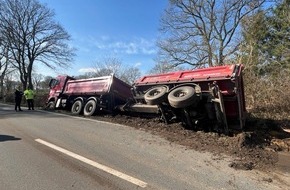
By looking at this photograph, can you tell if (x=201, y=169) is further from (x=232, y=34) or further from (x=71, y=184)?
(x=232, y=34)

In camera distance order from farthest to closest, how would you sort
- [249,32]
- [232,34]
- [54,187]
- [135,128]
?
[232,34] → [249,32] → [135,128] → [54,187]

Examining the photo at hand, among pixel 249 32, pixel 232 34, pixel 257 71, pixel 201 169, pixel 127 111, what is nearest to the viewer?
pixel 201 169

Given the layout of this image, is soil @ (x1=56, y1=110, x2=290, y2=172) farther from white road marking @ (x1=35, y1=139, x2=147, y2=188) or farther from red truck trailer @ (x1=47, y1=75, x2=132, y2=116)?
red truck trailer @ (x1=47, y1=75, x2=132, y2=116)

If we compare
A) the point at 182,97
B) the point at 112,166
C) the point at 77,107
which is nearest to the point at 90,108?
the point at 77,107

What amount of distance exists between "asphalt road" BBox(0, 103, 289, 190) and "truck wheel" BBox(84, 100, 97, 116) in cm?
586

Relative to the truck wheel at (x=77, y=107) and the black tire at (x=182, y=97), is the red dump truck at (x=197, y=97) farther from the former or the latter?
the truck wheel at (x=77, y=107)

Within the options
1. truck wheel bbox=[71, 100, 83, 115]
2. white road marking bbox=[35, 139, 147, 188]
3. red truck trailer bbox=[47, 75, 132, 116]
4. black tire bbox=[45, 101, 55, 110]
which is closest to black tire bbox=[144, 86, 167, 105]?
white road marking bbox=[35, 139, 147, 188]

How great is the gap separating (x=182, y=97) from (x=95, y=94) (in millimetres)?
7222

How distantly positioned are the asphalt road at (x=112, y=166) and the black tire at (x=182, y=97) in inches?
46.5

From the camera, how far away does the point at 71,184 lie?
5.05m

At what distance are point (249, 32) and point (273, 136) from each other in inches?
537

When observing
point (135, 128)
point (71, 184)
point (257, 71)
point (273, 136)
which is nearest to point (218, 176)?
point (71, 184)

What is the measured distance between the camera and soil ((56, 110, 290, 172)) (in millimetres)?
6582

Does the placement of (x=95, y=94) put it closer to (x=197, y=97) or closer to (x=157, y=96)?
(x=157, y=96)
